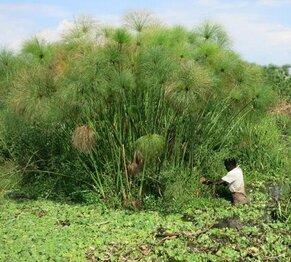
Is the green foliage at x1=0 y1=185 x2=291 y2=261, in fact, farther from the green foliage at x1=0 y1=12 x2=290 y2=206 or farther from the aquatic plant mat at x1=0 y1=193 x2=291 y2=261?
the green foliage at x1=0 y1=12 x2=290 y2=206

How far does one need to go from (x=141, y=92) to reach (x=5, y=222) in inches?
102

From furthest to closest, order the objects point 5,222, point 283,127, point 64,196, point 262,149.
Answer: point 283,127 → point 262,149 → point 64,196 → point 5,222

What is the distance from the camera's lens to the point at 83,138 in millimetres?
7125

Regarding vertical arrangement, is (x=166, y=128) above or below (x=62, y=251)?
above

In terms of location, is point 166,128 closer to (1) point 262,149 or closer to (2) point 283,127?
(1) point 262,149

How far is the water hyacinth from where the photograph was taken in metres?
7.14

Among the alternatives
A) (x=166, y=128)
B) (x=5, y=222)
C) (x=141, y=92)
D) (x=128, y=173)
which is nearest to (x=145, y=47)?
(x=141, y=92)

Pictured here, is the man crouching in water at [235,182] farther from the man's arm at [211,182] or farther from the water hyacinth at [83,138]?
the water hyacinth at [83,138]

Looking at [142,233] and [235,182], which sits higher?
[235,182]

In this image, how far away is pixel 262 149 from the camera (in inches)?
392

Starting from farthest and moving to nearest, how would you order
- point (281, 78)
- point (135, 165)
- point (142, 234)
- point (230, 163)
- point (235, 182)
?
point (281, 78)
point (230, 163)
point (235, 182)
point (135, 165)
point (142, 234)

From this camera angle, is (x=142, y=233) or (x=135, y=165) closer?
(x=142, y=233)

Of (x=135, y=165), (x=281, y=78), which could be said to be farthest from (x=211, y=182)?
(x=281, y=78)

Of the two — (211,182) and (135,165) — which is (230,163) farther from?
(135,165)
